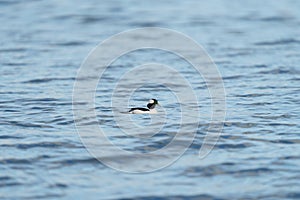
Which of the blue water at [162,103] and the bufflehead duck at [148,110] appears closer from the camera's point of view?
the blue water at [162,103]

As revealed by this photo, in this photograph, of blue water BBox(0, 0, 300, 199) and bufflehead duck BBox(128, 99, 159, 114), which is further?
bufflehead duck BBox(128, 99, 159, 114)

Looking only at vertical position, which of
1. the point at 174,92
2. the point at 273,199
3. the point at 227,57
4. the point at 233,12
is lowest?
the point at 273,199

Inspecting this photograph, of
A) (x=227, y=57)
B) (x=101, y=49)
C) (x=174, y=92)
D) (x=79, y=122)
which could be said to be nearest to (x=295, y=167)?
(x=79, y=122)

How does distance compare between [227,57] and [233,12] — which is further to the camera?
[233,12]

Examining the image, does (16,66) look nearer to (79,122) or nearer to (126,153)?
(79,122)

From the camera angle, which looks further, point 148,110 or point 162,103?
point 162,103

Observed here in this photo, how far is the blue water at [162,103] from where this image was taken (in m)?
9.38

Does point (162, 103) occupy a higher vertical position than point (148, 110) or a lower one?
higher

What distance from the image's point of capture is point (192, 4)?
25391 mm

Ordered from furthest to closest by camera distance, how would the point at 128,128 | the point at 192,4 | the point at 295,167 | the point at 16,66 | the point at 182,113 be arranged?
the point at 192,4, the point at 16,66, the point at 182,113, the point at 128,128, the point at 295,167

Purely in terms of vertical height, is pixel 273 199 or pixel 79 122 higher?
pixel 79 122

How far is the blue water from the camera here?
938 centimetres

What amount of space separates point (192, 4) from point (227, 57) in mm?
8434

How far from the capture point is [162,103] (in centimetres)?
1337
